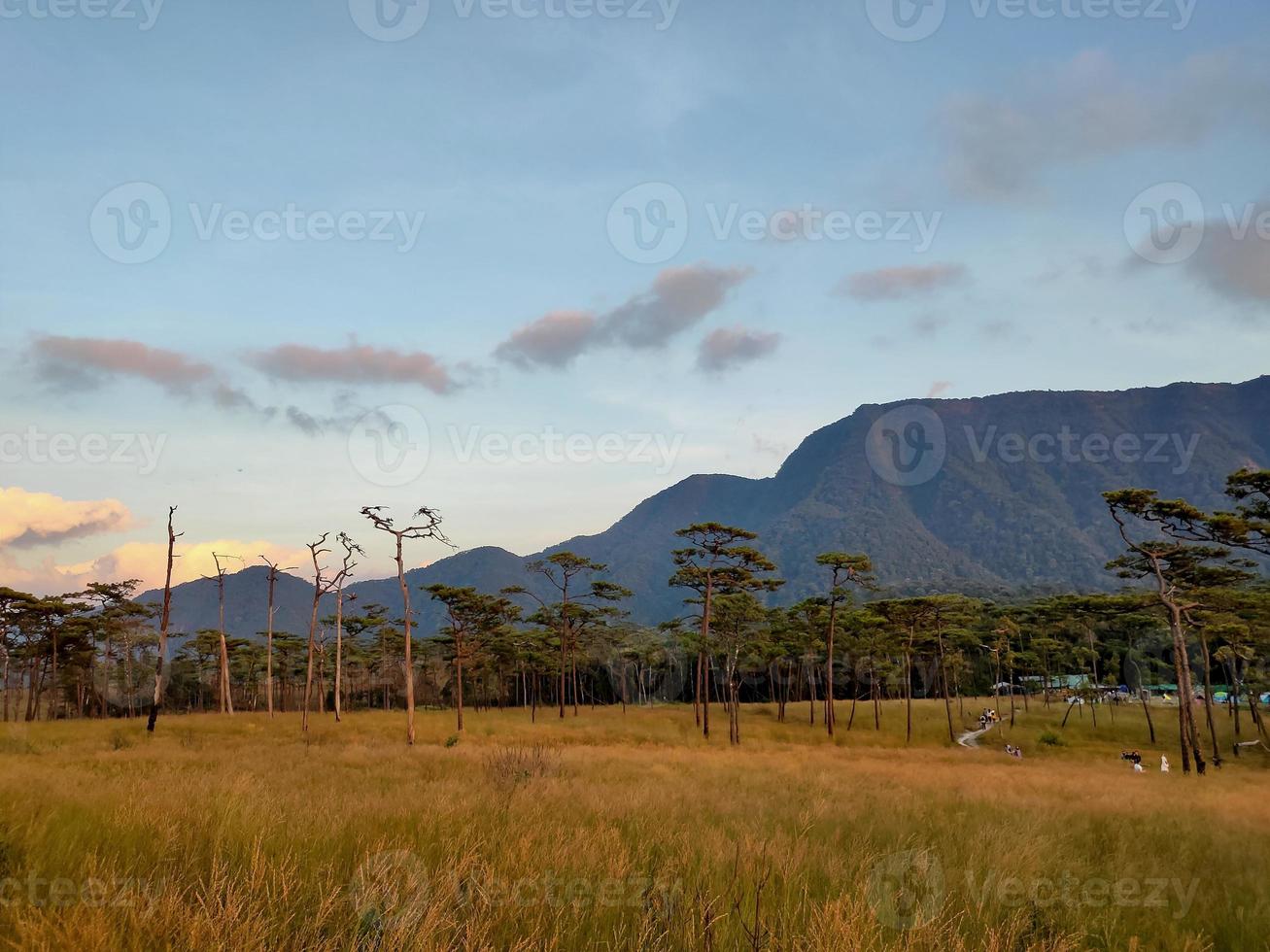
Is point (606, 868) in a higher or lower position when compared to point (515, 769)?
higher

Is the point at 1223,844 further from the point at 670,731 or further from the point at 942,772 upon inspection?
the point at 670,731

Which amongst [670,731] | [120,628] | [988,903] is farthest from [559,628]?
[988,903]

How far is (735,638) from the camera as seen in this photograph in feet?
148

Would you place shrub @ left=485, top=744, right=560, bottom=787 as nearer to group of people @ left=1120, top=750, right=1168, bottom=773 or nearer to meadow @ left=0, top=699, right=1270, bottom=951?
meadow @ left=0, top=699, right=1270, bottom=951

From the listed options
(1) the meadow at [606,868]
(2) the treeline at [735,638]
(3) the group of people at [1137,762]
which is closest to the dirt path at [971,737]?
(2) the treeline at [735,638]

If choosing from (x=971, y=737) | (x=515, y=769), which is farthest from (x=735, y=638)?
(x=515, y=769)

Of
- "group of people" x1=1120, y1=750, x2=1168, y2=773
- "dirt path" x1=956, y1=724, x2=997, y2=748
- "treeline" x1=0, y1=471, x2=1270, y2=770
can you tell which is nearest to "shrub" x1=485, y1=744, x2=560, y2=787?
"treeline" x1=0, y1=471, x2=1270, y2=770

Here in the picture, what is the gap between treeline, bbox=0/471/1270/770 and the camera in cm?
2973

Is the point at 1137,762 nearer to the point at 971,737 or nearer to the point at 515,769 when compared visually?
the point at 971,737

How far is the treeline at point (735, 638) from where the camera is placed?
29.7 meters

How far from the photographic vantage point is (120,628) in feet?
193

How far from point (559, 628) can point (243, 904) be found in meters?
54.5

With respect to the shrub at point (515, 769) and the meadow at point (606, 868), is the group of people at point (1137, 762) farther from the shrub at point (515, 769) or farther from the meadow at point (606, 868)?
the shrub at point (515, 769)

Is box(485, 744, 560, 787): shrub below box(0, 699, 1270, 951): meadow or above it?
below
